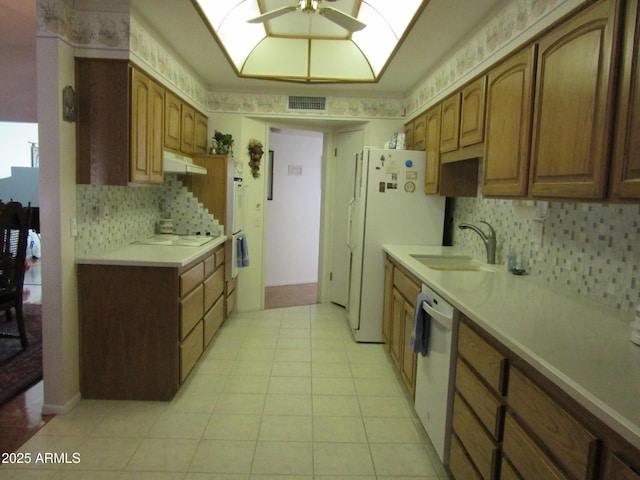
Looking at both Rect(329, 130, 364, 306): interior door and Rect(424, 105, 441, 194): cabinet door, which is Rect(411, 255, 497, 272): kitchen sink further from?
Rect(329, 130, 364, 306): interior door

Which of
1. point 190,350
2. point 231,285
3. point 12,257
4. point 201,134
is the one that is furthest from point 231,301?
point 12,257

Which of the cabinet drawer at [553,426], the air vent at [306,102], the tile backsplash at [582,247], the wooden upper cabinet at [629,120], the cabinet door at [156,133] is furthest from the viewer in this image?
the air vent at [306,102]

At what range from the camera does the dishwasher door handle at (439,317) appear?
1839 millimetres

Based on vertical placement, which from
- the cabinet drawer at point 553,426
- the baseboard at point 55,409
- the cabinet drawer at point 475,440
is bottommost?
the baseboard at point 55,409

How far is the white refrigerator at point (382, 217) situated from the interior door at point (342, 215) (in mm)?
934

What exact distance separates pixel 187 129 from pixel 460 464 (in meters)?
3.22

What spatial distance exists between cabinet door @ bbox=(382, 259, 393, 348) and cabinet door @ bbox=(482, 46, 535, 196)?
125cm

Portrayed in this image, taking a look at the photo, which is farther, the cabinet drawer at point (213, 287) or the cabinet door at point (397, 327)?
the cabinet drawer at point (213, 287)

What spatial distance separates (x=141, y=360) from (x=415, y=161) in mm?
2635

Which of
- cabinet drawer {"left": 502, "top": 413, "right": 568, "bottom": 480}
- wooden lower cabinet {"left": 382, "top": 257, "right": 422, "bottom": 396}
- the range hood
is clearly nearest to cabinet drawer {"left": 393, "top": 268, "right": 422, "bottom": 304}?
wooden lower cabinet {"left": 382, "top": 257, "right": 422, "bottom": 396}

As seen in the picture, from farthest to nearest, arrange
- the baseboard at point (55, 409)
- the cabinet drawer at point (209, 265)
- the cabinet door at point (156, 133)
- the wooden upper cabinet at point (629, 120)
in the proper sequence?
the cabinet drawer at point (209, 265)
the cabinet door at point (156, 133)
the baseboard at point (55, 409)
the wooden upper cabinet at point (629, 120)

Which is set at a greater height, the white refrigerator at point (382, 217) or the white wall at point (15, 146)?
the white wall at point (15, 146)

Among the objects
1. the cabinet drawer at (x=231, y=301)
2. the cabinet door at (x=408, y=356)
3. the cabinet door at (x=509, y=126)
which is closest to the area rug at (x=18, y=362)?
the cabinet drawer at (x=231, y=301)

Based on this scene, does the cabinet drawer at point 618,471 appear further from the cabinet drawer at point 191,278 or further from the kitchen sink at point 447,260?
the cabinet drawer at point 191,278
